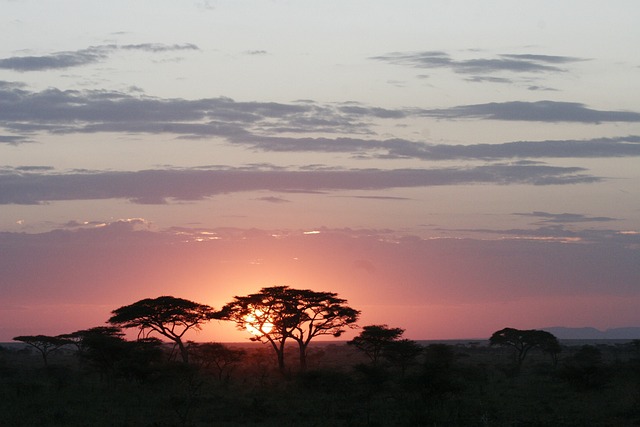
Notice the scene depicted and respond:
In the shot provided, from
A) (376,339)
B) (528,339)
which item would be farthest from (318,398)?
(528,339)

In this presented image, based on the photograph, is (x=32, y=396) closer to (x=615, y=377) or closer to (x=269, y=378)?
(x=269, y=378)

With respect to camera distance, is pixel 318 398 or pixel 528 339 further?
pixel 528 339

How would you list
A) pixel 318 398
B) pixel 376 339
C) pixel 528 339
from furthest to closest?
pixel 528 339 < pixel 376 339 < pixel 318 398

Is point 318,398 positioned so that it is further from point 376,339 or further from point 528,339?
point 528,339

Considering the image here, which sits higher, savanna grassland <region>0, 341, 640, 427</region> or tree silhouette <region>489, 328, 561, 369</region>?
tree silhouette <region>489, 328, 561, 369</region>

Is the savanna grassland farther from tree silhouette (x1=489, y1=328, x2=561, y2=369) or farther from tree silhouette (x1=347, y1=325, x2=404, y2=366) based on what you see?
tree silhouette (x1=489, y1=328, x2=561, y2=369)

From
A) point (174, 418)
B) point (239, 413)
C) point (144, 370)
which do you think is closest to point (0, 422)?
point (174, 418)

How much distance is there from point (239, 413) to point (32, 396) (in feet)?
42.9

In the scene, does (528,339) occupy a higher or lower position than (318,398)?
higher

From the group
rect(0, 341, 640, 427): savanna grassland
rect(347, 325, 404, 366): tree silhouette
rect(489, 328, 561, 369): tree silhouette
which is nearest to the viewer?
rect(0, 341, 640, 427): savanna grassland

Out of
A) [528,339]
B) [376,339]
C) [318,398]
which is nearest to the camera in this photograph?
[318,398]

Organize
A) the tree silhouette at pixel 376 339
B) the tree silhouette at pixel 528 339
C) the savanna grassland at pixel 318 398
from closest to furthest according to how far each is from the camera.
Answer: the savanna grassland at pixel 318 398 → the tree silhouette at pixel 376 339 → the tree silhouette at pixel 528 339

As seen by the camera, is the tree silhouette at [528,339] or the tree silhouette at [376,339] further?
the tree silhouette at [528,339]

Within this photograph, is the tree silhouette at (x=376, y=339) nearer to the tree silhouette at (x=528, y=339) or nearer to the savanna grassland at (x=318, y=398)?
the savanna grassland at (x=318, y=398)
